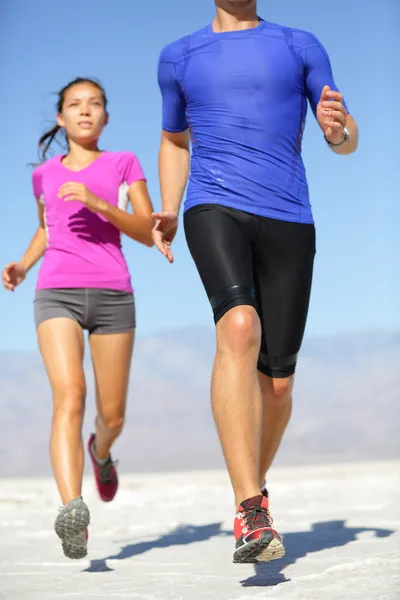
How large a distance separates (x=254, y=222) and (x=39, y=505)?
5.72 m

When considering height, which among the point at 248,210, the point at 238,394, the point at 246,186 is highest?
the point at 246,186

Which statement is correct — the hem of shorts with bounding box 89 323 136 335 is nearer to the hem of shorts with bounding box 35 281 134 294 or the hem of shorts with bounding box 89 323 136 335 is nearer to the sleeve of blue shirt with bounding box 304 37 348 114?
the hem of shorts with bounding box 35 281 134 294

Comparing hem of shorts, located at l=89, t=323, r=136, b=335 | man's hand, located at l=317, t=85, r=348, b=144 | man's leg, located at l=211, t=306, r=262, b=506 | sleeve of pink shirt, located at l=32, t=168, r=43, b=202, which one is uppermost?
sleeve of pink shirt, located at l=32, t=168, r=43, b=202

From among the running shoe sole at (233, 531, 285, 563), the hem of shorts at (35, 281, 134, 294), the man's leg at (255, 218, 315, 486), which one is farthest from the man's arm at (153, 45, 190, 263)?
the running shoe sole at (233, 531, 285, 563)

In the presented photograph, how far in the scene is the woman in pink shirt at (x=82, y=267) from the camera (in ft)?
17.3

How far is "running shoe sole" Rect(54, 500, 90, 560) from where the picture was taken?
190 inches

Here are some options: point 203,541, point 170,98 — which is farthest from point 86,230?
point 203,541

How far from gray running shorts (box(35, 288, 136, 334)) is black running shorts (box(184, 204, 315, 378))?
1159 millimetres

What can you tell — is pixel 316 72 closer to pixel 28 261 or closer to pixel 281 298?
pixel 281 298

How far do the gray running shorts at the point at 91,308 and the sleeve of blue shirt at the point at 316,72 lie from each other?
1796 millimetres

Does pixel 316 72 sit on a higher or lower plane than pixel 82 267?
higher

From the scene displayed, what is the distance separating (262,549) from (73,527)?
4.54ft

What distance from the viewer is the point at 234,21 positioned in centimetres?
468

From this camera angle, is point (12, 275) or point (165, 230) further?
point (12, 275)
